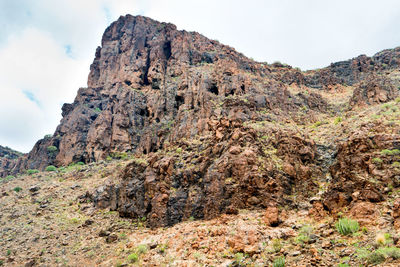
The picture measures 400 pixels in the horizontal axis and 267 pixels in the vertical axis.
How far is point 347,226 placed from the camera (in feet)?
36.3

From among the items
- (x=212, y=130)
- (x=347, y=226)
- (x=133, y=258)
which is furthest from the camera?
(x=212, y=130)

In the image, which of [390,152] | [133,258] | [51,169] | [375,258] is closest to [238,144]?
[390,152]

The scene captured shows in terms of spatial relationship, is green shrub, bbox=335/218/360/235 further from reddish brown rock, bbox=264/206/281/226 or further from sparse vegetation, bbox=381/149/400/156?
sparse vegetation, bbox=381/149/400/156

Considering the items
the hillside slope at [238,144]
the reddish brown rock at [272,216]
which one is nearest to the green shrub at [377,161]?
the hillside slope at [238,144]

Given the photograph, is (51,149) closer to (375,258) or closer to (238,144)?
(238,144)

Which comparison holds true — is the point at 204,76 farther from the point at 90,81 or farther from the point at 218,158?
the point at 90,81

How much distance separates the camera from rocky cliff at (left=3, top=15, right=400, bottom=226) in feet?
57.2

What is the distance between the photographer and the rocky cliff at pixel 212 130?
1742 cm

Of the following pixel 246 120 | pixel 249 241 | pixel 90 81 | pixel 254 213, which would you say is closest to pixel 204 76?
pixel 246 120

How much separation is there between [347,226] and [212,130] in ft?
53.2

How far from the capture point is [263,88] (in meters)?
34.6

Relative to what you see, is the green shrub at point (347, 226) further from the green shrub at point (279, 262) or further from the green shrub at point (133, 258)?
the green shrub at point (133, 258)

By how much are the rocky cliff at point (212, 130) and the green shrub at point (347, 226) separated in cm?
197

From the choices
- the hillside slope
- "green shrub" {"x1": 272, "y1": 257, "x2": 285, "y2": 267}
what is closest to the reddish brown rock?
the hillside slope
